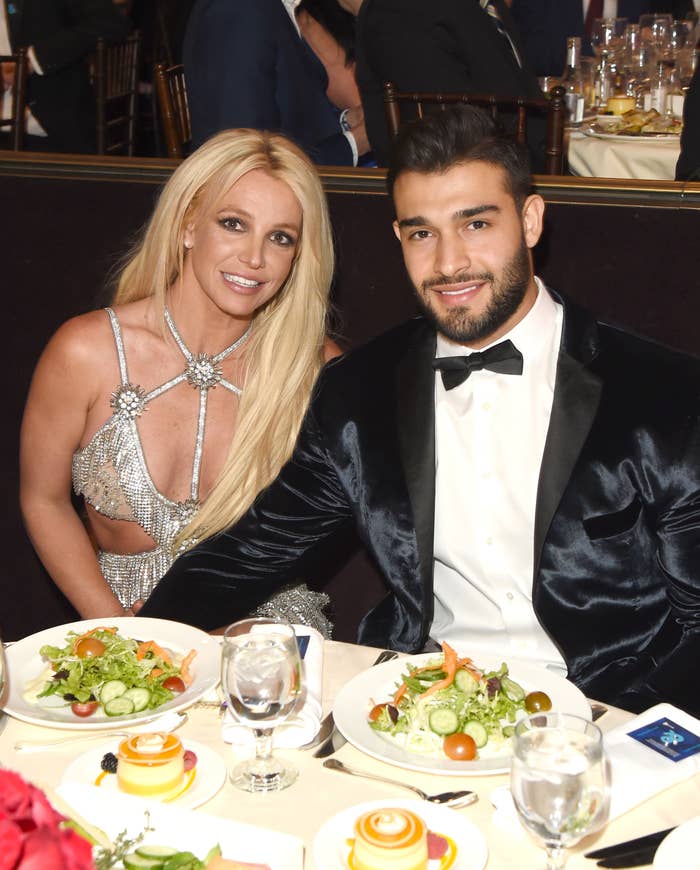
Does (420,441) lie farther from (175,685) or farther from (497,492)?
(175,685)

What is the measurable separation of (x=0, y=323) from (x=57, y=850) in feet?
8.92

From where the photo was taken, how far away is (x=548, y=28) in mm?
5621

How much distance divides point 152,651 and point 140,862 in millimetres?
602

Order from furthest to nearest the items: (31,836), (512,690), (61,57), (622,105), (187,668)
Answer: (61,57), (622,105), (187,668), (512,690), (31,836)

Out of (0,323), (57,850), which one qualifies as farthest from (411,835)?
(0,323)

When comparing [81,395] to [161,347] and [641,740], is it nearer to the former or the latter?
[161,347]

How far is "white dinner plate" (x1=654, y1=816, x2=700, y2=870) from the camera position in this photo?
4.00 ft

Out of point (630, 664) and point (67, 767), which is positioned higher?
point (67, 767)

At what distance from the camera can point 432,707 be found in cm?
156

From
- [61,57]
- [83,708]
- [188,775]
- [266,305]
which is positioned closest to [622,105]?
[266,305]

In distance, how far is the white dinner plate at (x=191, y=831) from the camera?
3.93ft

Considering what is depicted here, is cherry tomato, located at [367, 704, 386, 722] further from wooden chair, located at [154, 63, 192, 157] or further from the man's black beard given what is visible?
wooden chair, located at [154, 63, 192, 157]

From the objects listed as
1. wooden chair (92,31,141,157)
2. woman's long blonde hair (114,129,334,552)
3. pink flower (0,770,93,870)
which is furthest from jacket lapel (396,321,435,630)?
wooden chair (92,31,141,157)

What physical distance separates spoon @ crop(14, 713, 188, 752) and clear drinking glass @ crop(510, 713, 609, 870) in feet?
1.84
